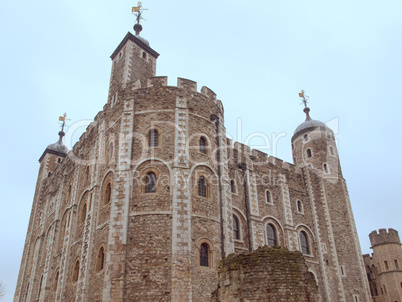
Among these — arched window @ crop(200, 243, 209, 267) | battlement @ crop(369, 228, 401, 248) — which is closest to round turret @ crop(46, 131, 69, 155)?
arched window @ crop(200, 243, 209, 267)

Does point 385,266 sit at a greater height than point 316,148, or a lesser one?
lesser

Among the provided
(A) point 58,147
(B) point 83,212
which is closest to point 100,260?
(B) point 83,212

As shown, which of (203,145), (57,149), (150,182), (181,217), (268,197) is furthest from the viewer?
(57,149)

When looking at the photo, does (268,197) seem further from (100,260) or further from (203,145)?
(100,260)

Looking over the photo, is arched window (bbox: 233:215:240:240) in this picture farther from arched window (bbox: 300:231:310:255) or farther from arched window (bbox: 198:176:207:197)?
arched window (bbox: 300:231:310:255)

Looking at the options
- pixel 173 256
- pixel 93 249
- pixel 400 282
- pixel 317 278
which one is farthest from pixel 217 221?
pixel 400 282

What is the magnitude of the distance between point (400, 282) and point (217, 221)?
26680 millimetres

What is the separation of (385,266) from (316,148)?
1480cm

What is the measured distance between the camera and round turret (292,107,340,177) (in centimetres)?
3010

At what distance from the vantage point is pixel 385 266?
36344 millimetres

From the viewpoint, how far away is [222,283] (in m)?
10.9

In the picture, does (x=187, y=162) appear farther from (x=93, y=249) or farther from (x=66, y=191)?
(x=66, y=191)

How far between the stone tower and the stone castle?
36.6 ft

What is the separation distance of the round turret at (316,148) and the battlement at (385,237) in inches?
469
